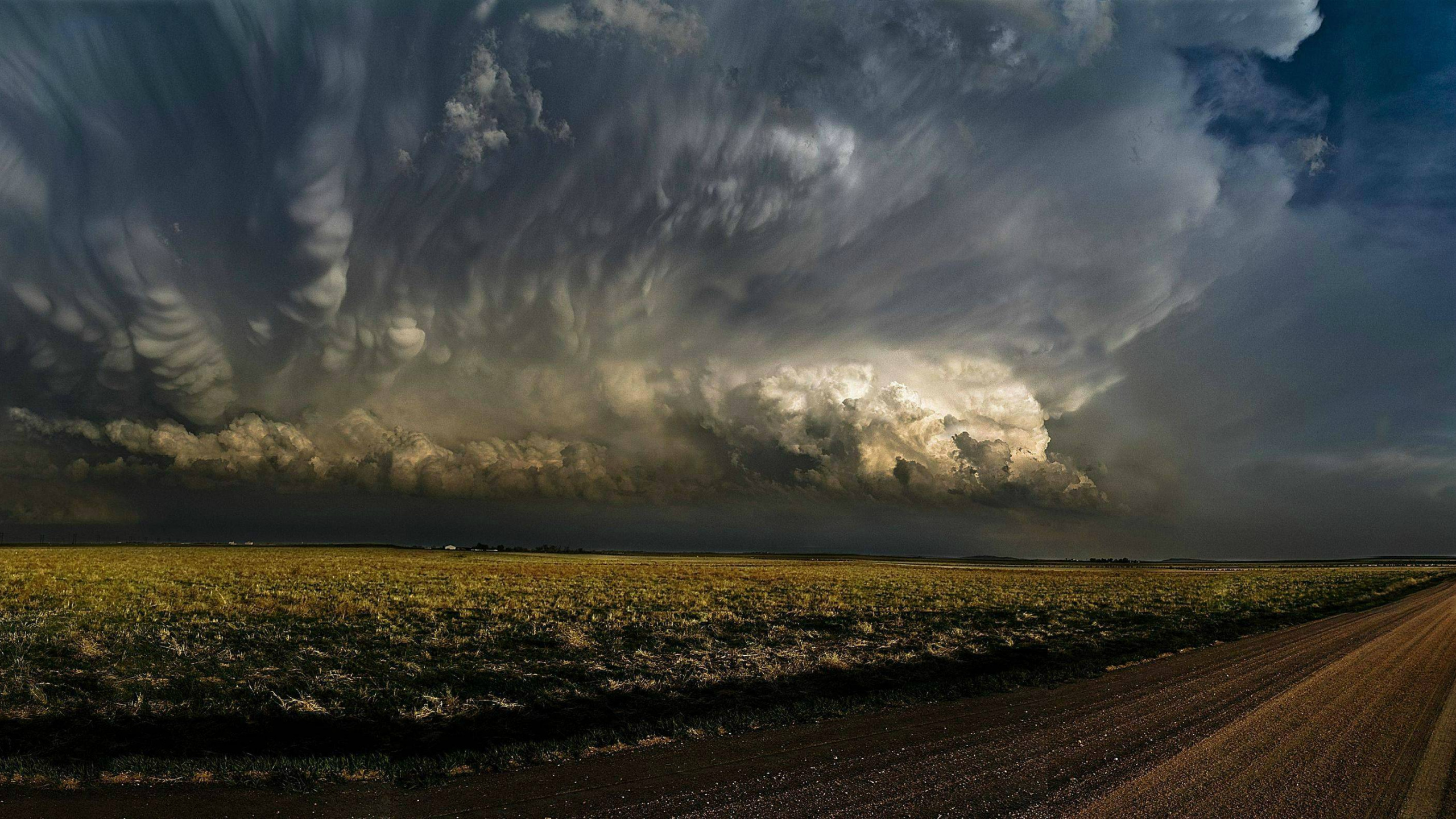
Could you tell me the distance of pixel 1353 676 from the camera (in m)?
14.7

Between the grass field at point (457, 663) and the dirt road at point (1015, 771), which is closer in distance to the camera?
the dirt road at point (1015, 771)

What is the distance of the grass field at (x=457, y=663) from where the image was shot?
9.85 metres

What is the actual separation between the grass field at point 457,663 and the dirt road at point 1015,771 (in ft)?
2.93

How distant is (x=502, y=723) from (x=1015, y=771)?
7887mm

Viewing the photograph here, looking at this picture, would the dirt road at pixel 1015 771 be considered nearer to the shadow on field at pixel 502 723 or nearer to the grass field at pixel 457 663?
the grass field at pixel 457 663

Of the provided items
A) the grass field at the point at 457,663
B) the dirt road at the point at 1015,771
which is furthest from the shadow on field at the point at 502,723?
the dirt road at the point at 1015,771

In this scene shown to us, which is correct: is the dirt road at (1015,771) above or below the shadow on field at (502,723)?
above

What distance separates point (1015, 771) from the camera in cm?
847

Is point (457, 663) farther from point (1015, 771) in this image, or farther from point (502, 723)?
point (1015, 771)

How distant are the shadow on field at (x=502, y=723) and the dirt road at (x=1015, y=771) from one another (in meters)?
1.26

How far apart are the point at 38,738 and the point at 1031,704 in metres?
15.6

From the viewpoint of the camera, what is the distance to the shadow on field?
9.81 m

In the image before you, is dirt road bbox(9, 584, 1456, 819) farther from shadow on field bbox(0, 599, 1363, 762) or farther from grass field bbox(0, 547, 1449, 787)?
shadow on field bbox(0, 599, 1363, 762)

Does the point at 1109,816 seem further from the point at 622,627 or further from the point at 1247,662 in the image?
the point at 622,627
